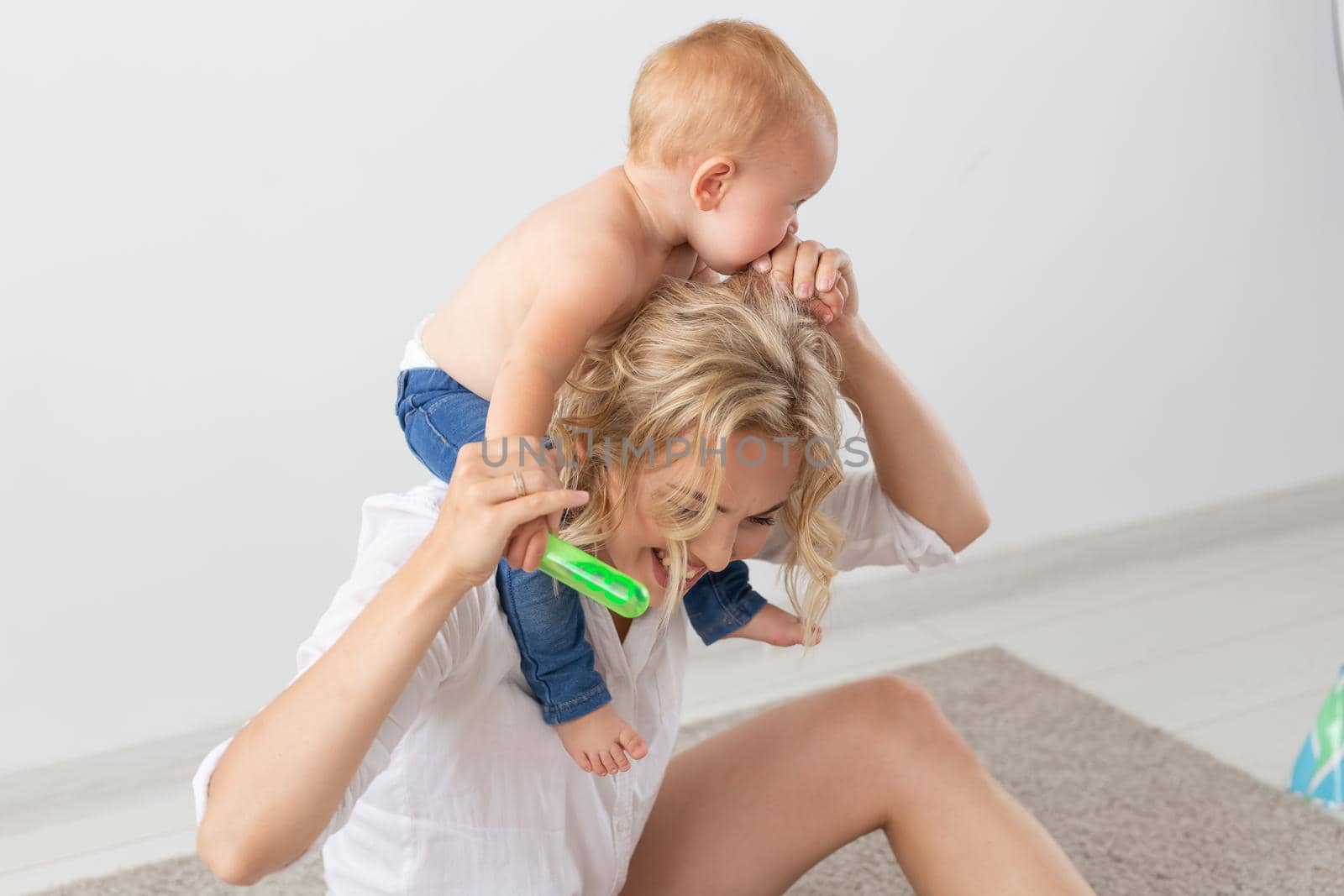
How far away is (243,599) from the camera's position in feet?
6.59

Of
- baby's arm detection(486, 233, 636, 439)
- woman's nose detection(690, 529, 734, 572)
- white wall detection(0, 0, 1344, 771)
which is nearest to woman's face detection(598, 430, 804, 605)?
woman's nose detection(690, 529, 734, 572)

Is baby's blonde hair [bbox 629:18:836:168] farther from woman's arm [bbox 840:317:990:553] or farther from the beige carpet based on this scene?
the beige carpet

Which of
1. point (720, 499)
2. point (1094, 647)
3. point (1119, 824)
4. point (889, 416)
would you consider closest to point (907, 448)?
point (889, 416)

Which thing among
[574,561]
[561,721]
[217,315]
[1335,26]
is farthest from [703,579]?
[1335,26]

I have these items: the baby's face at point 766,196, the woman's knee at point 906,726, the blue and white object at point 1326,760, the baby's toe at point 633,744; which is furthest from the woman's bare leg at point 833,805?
the blue and white object at point 1326,760

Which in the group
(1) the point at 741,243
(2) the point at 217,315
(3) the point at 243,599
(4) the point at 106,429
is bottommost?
(3) the point at 243,599

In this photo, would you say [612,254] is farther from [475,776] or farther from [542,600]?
[475,776]

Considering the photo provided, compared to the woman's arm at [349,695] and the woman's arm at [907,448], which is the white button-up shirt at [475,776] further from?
the woman's arm at [907,448]

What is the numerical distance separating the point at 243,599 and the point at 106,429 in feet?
1.06

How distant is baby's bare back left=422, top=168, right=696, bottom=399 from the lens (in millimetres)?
1149

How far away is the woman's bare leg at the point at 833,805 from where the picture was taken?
4.17 feet

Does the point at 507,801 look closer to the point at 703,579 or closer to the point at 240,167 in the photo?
the point at 703,579

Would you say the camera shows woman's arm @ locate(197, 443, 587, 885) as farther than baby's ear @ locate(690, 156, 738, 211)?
No

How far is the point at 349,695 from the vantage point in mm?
874
